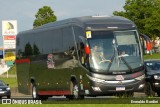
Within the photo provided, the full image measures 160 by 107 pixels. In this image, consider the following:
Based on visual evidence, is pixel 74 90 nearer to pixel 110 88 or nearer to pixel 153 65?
pixel 110 88

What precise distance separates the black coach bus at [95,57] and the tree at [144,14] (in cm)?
8466

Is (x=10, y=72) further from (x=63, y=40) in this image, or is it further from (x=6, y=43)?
(x=63, y=40)

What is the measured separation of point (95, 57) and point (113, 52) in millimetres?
751

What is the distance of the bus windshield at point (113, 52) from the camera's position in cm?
2544

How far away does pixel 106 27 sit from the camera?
2636cm

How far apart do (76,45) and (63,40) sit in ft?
6.01

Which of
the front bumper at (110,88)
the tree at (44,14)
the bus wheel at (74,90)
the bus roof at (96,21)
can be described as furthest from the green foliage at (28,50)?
the tree at (44,14)

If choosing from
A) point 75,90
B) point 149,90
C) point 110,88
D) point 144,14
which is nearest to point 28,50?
point 149,90

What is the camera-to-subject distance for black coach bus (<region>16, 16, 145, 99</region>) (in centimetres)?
2544

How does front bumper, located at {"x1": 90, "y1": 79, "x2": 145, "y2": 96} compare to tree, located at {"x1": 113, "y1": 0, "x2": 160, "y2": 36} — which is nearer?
front bumper, located at {"x1": 90, "y1": 79, "x2": 145, "y2": 96}

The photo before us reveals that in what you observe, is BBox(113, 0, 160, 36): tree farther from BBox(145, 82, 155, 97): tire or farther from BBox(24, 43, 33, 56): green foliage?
BBox(145, 82, 155, 97): tire

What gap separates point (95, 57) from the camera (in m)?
25.5

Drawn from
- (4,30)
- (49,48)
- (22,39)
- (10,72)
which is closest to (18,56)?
(22,39)

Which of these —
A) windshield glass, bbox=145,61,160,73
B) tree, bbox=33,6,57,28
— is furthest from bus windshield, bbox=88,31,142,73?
tree, bbox=33,6,57,28
